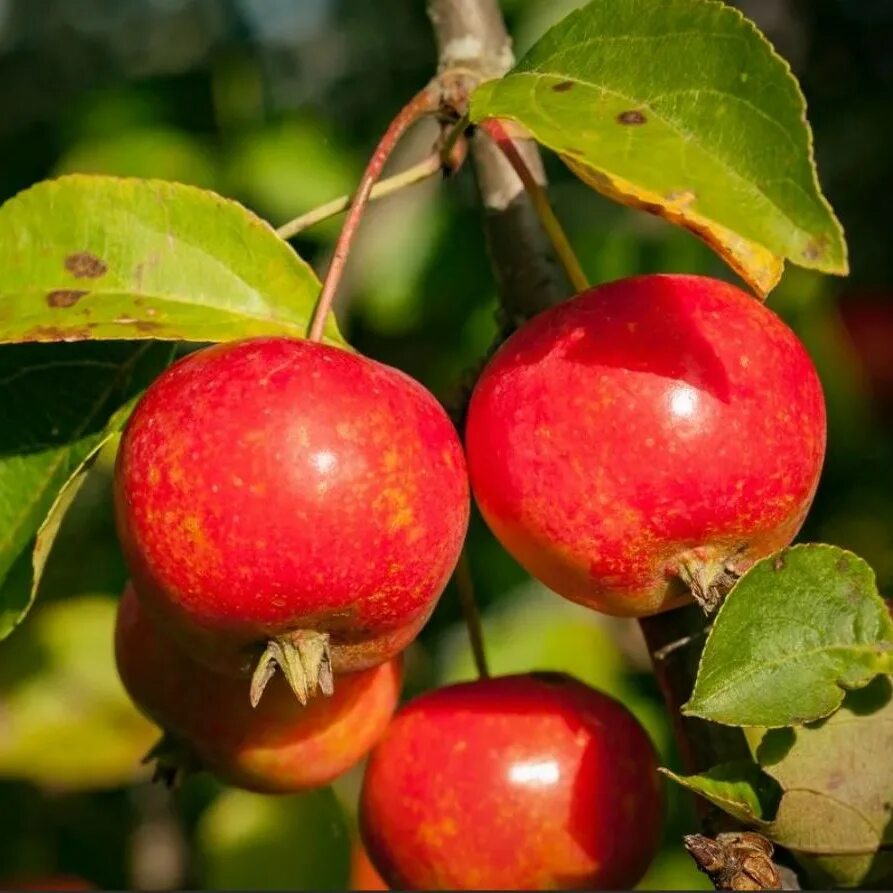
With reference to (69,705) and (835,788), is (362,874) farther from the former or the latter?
(835,788)

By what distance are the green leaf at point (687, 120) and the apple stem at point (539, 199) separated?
168mm

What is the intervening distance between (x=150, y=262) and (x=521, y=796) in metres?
0.66

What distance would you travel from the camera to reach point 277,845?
2240 mm

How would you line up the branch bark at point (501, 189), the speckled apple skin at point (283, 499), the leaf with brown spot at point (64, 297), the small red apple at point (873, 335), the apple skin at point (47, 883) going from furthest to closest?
the small red apple at point (873, 335) → the apple skin at point (47, 883) → the branch bark at point (501, 189) → the leaf with brown spot at point (64, 297) → the speckled apple skin at point (283, 499)

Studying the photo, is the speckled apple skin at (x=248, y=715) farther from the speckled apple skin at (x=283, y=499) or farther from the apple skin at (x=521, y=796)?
the speckled apple skin at (x=283, y=499)

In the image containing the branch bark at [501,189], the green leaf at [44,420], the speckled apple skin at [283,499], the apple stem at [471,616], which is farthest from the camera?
the apple stem at [471,616]

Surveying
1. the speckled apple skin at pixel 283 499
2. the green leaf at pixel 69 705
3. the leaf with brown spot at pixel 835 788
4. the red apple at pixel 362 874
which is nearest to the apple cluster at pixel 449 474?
the speckled apple skin at pixel 283 499

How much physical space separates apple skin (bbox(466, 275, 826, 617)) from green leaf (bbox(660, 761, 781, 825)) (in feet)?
0.55

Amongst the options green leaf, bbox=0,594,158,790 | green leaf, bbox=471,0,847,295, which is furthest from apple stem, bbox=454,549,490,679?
green leaf, bbox=0,594,158,790

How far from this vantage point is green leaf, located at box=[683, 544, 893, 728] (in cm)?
112

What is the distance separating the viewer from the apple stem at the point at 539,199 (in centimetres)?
143

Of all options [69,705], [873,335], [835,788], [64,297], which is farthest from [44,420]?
[873,335]

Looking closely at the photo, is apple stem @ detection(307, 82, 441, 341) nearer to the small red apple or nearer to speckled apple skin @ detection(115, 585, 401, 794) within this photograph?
speckled apple skin @ detection(115, 585, 401, 794)

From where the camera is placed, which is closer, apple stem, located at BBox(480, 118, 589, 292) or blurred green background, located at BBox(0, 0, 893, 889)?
apple stem, located at BBox(480, 118, 589, 292)
